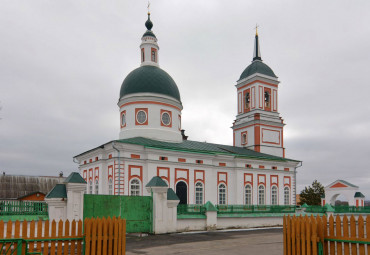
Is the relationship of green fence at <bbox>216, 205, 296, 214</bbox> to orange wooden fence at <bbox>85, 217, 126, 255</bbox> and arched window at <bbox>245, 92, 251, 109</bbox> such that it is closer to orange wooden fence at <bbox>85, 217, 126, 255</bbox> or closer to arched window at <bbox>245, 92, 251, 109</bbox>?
arched window at <bbox>245, 92, 251, 109</bbox>

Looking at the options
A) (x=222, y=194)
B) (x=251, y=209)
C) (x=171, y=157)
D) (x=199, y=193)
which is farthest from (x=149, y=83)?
(x=251, y=209)

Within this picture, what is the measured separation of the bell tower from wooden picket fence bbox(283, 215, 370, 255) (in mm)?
26971

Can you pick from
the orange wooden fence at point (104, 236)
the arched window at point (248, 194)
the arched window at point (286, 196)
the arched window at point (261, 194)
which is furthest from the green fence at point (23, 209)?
the arched window at point (286, 196)

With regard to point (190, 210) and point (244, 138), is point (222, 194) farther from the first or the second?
point (190, 210)

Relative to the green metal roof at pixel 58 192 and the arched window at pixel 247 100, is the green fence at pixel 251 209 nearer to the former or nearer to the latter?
the green metal roof at pixel 58 192

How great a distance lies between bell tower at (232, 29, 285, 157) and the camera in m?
34.9

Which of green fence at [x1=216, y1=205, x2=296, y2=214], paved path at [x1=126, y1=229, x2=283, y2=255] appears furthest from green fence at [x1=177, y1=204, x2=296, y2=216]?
paved path at [x1=126, y1=229, x2=283, y2=255]

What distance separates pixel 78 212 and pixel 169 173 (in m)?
11.1

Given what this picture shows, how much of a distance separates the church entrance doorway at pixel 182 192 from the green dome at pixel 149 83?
7.62m

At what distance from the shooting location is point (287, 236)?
7.93 meters

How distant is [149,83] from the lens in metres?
27.9

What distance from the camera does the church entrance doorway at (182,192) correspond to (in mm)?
25750

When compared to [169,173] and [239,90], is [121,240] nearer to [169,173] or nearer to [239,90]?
[169,173]

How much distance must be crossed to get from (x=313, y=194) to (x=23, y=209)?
3970 centimetres
